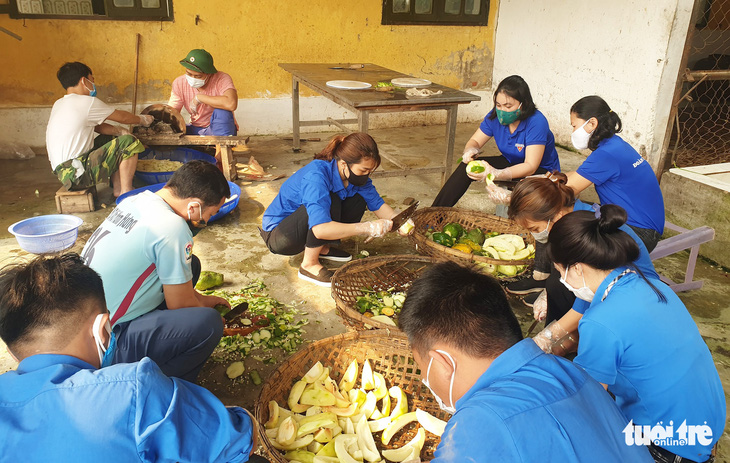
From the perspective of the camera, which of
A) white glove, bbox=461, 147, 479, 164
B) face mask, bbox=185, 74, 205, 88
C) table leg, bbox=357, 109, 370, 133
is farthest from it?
face mask, bbox=185, 74, 205, 88

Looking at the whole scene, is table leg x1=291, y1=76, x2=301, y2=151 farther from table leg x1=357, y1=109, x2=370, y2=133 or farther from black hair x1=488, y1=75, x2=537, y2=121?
black hair x1=488, y1=75, x2=537, y2=121

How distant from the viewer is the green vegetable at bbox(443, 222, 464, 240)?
3920 millimetres

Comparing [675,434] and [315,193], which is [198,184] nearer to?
[315,193]

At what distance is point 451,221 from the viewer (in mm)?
4324


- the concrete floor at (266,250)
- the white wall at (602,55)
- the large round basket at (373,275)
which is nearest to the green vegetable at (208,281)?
the concrete floor at (266,250)

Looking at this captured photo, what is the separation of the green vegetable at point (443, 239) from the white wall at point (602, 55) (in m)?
3.71

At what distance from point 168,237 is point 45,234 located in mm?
2026

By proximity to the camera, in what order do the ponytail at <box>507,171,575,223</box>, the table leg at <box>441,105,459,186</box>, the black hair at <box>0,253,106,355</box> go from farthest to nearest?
the table leg at <box>441,105,459,186</box>, the ponytail at <box>507,171,575,223</box>, the black hair at <box>0,253,106,355</box>

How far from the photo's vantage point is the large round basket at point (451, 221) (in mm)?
3549

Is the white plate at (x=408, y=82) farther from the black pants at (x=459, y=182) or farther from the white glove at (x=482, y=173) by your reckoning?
the white glove at (x=482, y=173)

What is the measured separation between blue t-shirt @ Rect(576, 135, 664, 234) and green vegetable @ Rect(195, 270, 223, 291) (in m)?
2.58

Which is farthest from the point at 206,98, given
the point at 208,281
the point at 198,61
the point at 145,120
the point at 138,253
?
the point at 138,253

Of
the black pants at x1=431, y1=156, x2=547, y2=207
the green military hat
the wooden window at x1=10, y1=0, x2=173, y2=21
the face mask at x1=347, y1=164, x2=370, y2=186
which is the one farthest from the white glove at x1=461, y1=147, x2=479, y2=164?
the wooden window at x1=10, y1=0, x2=173, y2=21

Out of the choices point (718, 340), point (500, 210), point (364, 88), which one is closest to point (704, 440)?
point (718, 340)
